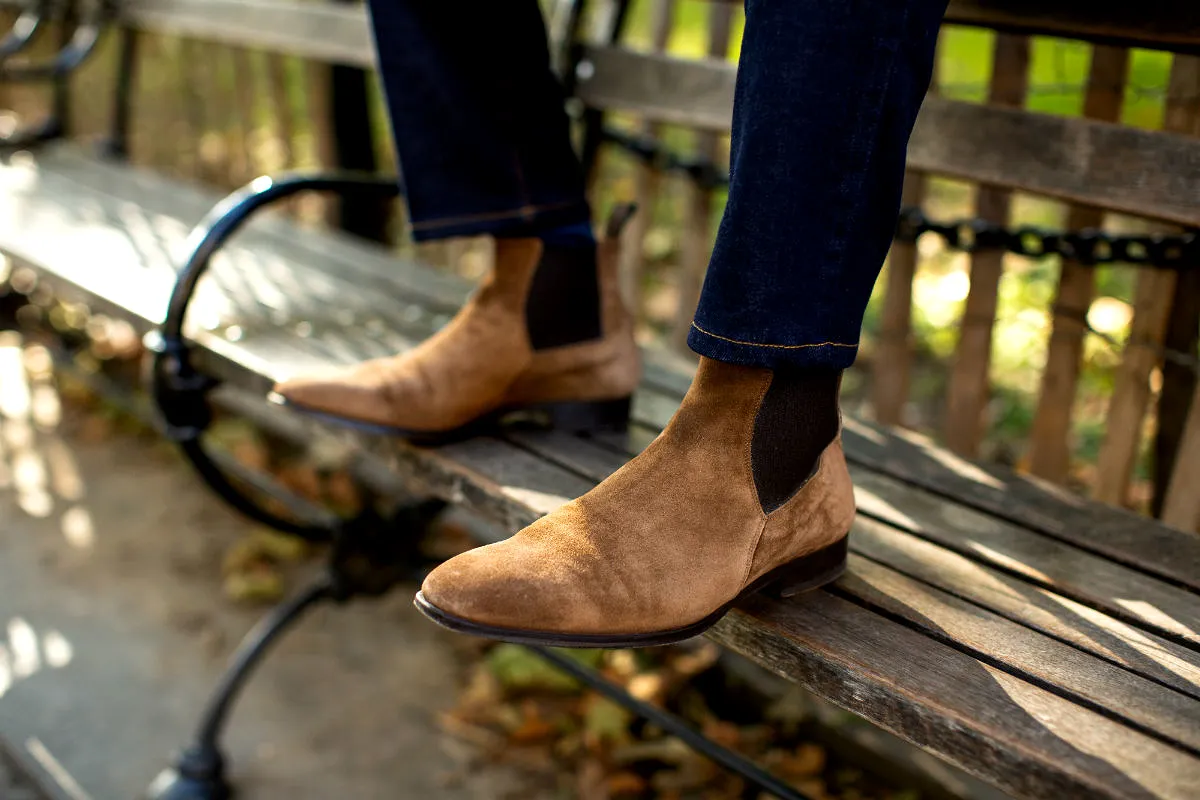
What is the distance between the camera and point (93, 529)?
2.59 metres

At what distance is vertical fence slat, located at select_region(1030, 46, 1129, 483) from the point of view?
1.49 m

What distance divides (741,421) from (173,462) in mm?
2351

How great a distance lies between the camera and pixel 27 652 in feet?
6.97

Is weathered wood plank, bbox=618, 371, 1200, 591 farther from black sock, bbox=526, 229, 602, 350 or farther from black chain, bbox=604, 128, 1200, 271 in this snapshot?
black chain, bbox=604, 128, 1200, 271

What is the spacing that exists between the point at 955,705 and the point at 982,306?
92 centimetres

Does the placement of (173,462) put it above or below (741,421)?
below

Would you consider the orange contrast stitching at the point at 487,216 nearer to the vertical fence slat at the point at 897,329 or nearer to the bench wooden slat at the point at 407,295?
the bench wooden slat at the point at 407,295

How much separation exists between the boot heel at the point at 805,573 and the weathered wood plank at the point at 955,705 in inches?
0.5

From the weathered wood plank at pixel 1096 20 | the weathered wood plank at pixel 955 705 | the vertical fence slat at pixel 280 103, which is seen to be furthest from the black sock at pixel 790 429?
the vertical fence slat at pixel 280 103

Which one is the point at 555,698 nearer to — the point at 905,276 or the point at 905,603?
the point at 905,276

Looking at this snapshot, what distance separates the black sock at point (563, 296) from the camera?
1.33 m

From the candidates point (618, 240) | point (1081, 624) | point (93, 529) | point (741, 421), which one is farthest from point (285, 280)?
point (1081, 624)

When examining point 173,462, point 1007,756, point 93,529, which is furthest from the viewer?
point 173,462

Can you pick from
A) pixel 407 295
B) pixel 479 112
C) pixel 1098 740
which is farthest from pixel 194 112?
pixel 1098 740
